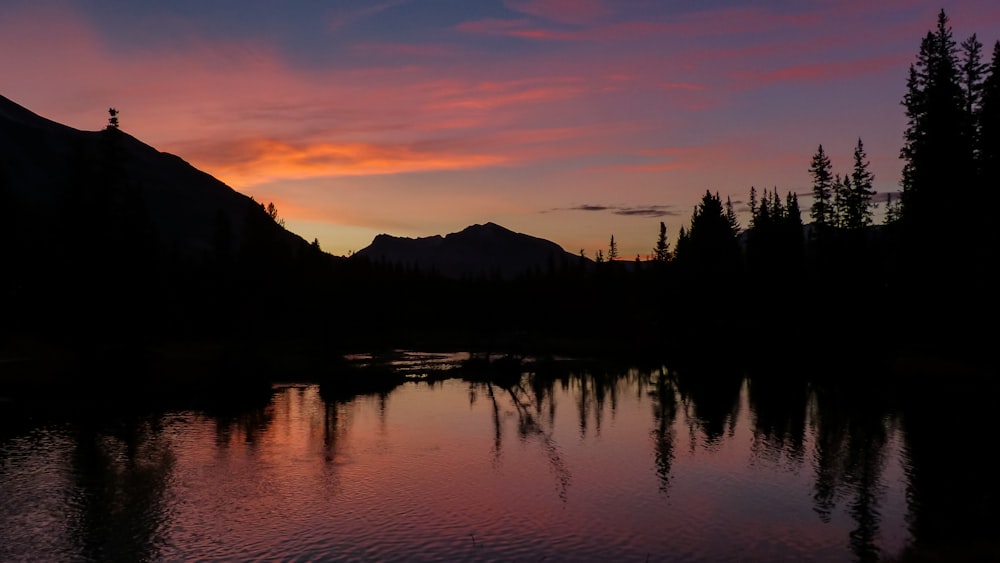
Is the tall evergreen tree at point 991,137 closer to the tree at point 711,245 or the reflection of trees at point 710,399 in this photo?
the reflection of trees at point 710,399

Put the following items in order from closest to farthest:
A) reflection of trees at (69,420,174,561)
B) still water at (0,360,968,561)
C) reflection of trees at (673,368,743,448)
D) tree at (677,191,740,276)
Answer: reflection of trees at (69,420,174,561) → still water at (0,360,968,561) → reflection of trees at (673,368,743,448) → tree at (677,191,740,276)

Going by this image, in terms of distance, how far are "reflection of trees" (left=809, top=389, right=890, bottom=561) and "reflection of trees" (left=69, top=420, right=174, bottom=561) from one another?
25409 millimetres

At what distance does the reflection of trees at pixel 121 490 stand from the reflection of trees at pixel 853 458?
25.4m

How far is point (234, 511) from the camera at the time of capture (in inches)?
1201

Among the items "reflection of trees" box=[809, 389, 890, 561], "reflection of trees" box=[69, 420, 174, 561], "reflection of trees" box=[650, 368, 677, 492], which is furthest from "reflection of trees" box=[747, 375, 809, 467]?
"reflection of trees" box=[69, 420, 174, 561]

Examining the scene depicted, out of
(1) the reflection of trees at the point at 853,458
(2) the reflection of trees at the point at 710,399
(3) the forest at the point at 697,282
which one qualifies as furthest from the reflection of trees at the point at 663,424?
(3) the forest at the point at 697,282

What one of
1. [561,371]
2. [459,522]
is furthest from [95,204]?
[459,522]

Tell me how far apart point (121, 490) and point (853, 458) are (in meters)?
36.3

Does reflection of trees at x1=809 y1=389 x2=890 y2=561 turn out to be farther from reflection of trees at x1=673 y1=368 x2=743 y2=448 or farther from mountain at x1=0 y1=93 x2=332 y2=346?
mountain at x1=0 y1=93 x2=332 y2=346

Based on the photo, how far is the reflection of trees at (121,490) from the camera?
2633cm

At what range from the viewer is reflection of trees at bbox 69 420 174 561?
26.3 m

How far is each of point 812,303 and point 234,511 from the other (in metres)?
94.8

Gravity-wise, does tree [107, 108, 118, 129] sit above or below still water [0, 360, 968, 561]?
above

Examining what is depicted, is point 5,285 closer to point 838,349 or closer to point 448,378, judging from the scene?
point 448,378
